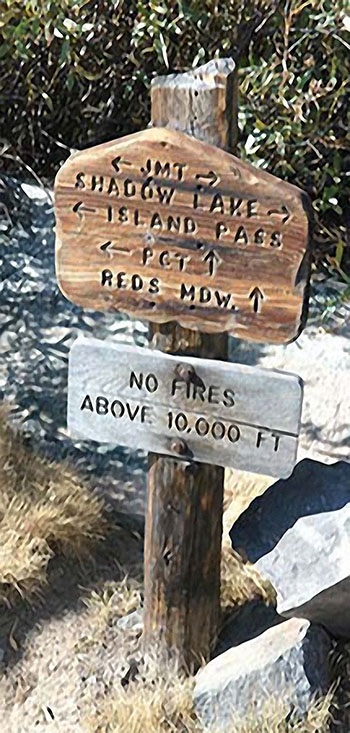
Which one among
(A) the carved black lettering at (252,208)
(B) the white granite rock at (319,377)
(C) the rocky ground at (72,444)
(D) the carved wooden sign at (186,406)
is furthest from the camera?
(B) the white granite rock at (319,377)

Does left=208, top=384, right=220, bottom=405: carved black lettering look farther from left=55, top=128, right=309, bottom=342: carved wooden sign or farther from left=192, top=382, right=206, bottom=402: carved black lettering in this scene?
left=55, top=128, right=309, bottom=342: carved wooden sign

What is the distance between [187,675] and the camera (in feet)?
10.7

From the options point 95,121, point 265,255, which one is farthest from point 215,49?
point 265,255

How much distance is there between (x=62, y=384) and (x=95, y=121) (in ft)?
4.73

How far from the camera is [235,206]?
2670 millimetres

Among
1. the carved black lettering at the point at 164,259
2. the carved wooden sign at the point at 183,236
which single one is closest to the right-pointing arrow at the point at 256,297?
the carved wooden sign at the point at 183,236

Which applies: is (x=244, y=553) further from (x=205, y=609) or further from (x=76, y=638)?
(x=76, y=638)

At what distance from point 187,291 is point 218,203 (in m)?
0.23

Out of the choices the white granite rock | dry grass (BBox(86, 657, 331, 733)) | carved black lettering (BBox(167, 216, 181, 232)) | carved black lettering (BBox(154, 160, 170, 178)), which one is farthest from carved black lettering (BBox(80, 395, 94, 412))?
the white granite rock

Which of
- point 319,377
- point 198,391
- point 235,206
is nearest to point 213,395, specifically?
point 198,391

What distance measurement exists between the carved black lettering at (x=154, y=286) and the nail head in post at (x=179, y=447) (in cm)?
41

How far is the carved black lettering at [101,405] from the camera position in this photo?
305 cm

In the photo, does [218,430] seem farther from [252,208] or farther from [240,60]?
[240,60]

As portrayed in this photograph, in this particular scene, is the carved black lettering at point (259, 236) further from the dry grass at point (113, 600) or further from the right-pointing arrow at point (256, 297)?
the dry grass at point (113, 600)
